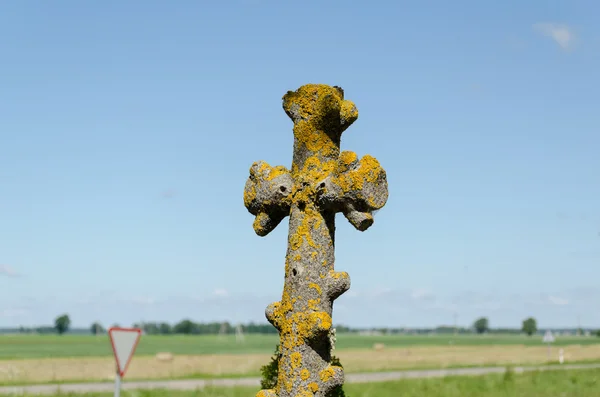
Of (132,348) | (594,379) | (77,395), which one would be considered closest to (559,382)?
(594,379)

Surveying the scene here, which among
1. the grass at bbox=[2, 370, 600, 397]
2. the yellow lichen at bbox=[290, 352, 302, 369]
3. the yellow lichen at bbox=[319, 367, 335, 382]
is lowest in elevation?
the grass at bbox=[2, 370, 600, 397]

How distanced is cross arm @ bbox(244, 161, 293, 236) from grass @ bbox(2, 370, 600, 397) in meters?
13.0

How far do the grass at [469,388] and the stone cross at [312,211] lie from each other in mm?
13327

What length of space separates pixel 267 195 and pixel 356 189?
913 mm

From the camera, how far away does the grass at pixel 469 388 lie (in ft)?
67.5

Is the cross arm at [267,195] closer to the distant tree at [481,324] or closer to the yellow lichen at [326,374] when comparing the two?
the yellow lichen at [326,374]

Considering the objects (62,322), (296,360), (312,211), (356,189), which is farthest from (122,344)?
(62,322)

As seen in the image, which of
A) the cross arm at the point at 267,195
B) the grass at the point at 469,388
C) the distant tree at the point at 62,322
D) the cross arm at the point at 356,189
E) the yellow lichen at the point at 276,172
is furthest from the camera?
the distant tree at the point at 62,322

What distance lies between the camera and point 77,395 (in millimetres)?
20422

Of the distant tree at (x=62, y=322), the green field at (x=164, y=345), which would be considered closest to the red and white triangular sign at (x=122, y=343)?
the green field at (x=164, y=345)

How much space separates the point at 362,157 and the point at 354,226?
2.18 feet

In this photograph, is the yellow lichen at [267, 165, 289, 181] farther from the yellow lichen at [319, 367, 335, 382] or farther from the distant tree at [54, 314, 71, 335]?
the distant tree at [54, 314, 71, 335]

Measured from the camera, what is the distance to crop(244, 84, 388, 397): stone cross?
6.52 m

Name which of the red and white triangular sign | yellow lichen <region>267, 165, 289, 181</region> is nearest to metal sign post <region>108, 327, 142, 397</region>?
the red and white triangular sign
